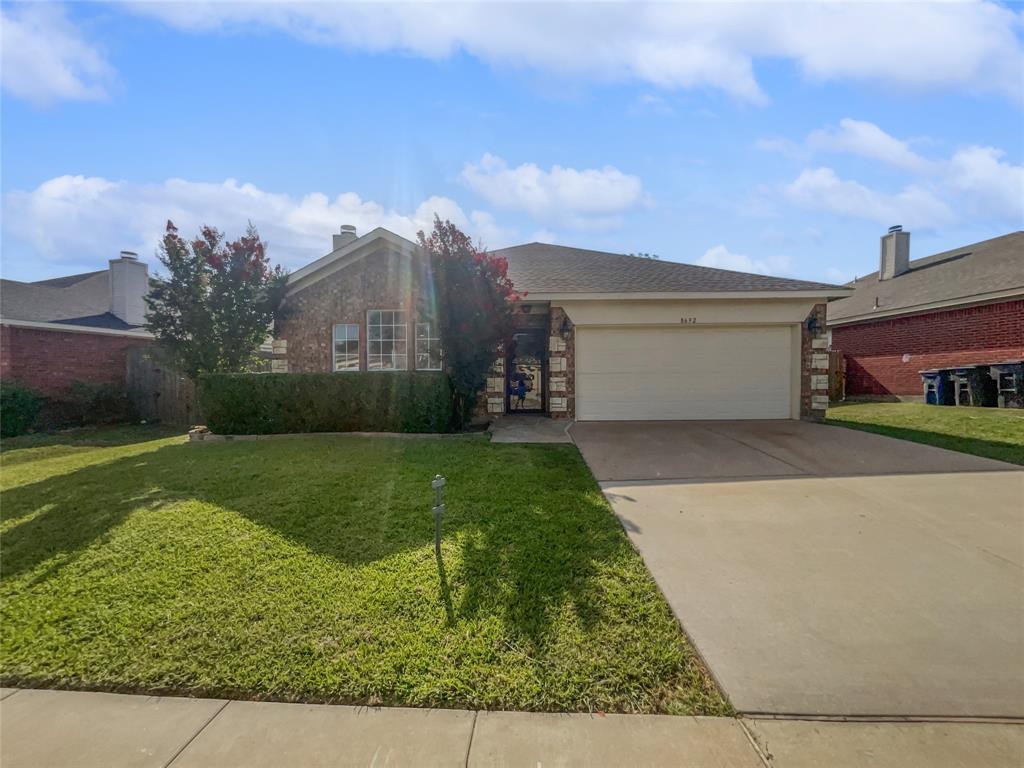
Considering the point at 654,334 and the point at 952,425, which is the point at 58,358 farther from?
the point at 952,425

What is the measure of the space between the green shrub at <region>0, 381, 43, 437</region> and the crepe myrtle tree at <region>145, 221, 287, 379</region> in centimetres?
375

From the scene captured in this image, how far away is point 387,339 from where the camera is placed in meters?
11.5

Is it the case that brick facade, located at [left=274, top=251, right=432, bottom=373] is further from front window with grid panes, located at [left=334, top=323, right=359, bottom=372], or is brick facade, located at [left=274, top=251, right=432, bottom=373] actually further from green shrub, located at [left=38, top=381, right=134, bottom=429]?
green shrub, located at [left=38, top=381, right=134, bottom=429]

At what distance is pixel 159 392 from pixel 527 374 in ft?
33.2

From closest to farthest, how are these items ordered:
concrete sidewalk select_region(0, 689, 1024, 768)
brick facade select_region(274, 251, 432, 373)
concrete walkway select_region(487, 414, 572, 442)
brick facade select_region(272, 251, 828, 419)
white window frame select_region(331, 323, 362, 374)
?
concrete sidewalk select_region(0, 689, 1024, 768) → concrete walkway select_region(487, 414, 572, 442) → brick facade select_region(272, 251, 828, 419) → brick facade select_region(274, 251, 432, 373) → white window frame select_region(331, 323, 362, 374)

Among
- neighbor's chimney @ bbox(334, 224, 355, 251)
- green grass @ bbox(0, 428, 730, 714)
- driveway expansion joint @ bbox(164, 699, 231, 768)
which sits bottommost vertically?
driveway expansion joint @ bbox(164, 699, 231, 768)

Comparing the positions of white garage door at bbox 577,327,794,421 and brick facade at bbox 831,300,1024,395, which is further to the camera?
brick facade at bbox 831,300,1024,395

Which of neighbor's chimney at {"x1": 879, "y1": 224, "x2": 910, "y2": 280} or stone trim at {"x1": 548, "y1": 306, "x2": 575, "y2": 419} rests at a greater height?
neighbor's chimney at {"x1": 879, "y1": 224, "x2": 910, "y2": 280}

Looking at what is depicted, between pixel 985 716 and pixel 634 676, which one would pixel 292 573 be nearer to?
pixel 634 676

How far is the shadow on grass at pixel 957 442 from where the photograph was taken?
710 cm

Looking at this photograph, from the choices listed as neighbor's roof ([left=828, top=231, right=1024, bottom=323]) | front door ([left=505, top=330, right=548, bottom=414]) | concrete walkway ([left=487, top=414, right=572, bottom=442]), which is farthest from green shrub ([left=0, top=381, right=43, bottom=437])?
→ neighbor's roof ([left=828, top=231, right=1024, bottom=323])

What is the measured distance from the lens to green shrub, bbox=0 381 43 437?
35.4 feet

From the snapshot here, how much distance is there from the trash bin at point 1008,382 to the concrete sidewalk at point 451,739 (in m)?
13.8

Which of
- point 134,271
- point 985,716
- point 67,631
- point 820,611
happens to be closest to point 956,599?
point 820,611
